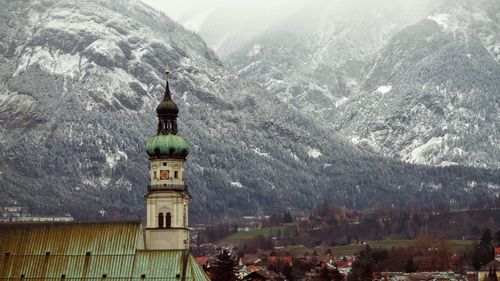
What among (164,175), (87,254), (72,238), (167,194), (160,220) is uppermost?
(164,175)

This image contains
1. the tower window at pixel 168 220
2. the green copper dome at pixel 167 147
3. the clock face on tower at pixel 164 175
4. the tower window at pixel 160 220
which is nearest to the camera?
the tower window at pixel 168 220

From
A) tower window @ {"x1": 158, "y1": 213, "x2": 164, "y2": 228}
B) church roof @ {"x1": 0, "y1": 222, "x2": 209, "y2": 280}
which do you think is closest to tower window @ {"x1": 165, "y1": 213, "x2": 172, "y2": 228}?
tower window @ {"x1": 158, "y1": 213, "x2": 164, "y2": 228}

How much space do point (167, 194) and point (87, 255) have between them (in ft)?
52.8

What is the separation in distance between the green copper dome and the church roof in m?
14.7

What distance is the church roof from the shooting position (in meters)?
165

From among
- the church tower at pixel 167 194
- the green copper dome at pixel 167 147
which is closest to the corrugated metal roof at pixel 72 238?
the church tower at pixel 167 194

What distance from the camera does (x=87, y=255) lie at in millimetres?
165500

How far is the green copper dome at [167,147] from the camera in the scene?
593 feet

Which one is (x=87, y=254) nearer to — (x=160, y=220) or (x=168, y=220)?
(x=160, y=220)

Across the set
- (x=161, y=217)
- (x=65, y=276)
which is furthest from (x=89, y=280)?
(x=161, y=217)

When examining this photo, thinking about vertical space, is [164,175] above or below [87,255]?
above

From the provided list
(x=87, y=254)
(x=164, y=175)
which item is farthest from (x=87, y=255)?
(x=164, y=175)

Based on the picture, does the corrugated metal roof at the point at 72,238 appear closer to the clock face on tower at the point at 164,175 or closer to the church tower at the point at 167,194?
the church tower at the point at 167,194

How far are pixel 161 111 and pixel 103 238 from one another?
21171 mm
